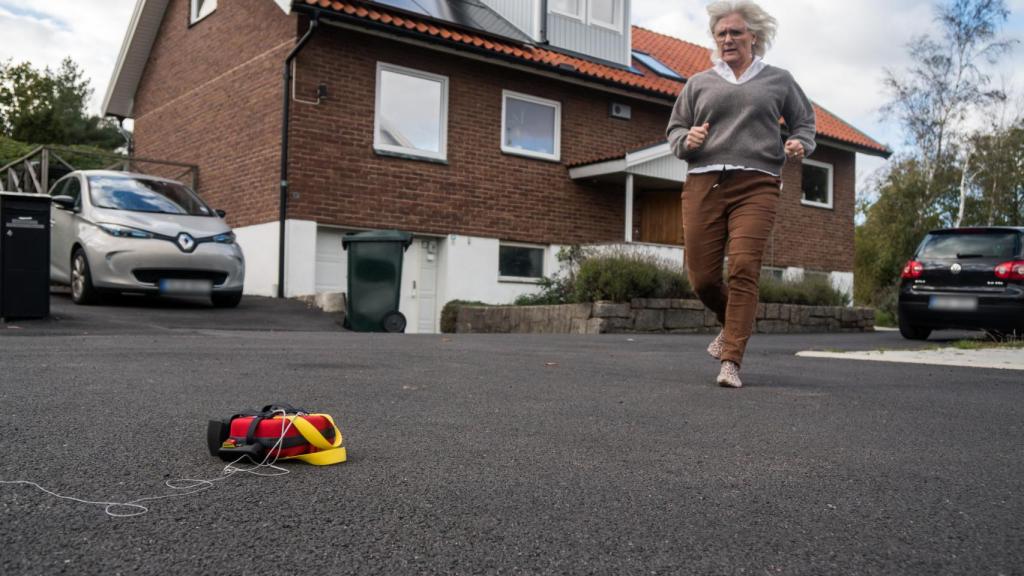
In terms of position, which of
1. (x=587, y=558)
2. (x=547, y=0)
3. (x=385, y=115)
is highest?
(x=547, y=0)

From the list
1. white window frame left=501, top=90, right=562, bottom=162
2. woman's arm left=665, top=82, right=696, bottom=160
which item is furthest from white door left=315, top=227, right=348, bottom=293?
woman's arm left=665, top=82, right=696, bottom=160

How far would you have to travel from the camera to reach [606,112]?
18875 millimetres

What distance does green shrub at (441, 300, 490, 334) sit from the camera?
15445 millimetres

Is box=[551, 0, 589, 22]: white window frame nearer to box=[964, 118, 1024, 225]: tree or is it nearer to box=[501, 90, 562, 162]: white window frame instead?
box=[501, 90, 562, 162]: white window frame

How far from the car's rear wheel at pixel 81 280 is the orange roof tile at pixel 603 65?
5.20 metres

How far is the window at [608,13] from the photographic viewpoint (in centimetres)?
1928

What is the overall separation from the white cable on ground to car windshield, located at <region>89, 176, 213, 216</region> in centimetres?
1015

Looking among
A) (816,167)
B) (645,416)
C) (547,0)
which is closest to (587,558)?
(645,416)

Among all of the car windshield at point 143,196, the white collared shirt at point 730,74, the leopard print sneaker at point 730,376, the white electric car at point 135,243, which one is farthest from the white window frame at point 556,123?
the leopard print sneaker at point 730,376

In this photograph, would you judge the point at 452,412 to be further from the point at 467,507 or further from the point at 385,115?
the point at 385,115

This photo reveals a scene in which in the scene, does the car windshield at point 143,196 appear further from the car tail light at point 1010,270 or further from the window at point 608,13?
the car tail light at point 1010,270

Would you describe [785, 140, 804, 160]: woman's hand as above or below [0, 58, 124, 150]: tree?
below

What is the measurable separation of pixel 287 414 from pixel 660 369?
377 centimetres

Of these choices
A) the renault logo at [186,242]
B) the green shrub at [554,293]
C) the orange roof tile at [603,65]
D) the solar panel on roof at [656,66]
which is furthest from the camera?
the solar panel on roof at [656,66]
